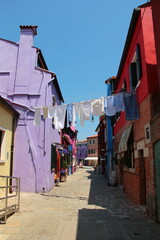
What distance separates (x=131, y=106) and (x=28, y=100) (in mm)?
6211

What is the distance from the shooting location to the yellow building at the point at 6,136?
9.29 metres

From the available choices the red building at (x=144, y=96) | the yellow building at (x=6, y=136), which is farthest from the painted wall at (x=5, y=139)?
the red building at (x=144, y=96)

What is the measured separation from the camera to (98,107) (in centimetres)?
854

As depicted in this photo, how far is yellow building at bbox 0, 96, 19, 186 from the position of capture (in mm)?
9292

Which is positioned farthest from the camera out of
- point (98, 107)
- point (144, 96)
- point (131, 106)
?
point (98, 107)

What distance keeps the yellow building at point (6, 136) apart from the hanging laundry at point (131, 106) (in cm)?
512

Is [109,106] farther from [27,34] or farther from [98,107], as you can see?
[27,34]

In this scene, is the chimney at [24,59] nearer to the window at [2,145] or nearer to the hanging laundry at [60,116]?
the window at [2,145]

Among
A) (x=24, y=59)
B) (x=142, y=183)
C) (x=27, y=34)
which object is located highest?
(x=27, y=34)

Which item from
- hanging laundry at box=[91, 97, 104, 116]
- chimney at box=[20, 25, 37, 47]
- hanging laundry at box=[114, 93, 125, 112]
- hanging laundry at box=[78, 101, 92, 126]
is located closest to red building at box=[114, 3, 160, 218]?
hanging laundry at box=[114, 93, 125, 112]

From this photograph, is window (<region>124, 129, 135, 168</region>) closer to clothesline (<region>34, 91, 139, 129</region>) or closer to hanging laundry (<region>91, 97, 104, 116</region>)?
clothesline (<region>34, 91, 139, 129</region>)

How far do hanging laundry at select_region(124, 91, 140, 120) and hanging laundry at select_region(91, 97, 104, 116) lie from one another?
1045 millimetres

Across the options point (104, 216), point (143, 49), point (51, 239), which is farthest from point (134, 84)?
point (51, 239)

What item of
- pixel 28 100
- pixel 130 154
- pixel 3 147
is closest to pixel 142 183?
pixel 130 154
